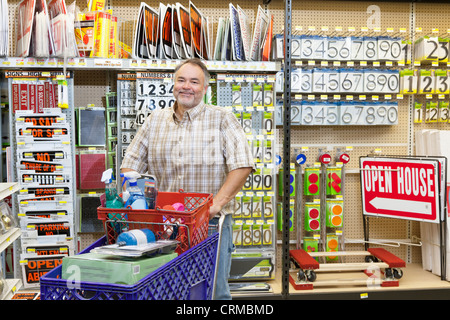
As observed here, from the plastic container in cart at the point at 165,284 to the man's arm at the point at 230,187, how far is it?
31 cm

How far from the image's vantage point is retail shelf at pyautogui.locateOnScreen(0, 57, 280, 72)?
3.67 meters

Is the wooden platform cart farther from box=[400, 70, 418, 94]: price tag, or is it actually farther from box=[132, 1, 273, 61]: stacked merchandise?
box=[132, 1, 273, 61]: stacked merchandise

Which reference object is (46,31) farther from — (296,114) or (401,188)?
(401,188)

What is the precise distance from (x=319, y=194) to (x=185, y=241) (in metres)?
3.23

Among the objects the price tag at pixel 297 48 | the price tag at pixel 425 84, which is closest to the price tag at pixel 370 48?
the price tag at pixel 425 84

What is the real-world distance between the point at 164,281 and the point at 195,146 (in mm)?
1049

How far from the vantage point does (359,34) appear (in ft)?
15.6

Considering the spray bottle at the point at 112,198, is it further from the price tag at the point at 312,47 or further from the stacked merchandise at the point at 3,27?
the price tag at the point at 312,47

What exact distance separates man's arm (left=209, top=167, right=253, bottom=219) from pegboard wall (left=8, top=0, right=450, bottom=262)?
2.55 metres

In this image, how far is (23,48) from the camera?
3684 millimetres

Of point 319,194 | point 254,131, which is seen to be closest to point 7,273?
point 254,131

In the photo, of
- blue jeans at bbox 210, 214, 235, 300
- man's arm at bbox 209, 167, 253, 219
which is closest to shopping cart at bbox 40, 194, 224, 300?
man's arm at bbox 209, 167, 253, 219

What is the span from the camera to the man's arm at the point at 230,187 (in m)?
1.96

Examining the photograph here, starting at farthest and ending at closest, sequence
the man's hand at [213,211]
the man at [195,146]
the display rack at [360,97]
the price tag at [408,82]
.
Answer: the display rack at [360,97] < the price tag at [408,82] < the man at [195,146] < the man's hand at [213,211]
